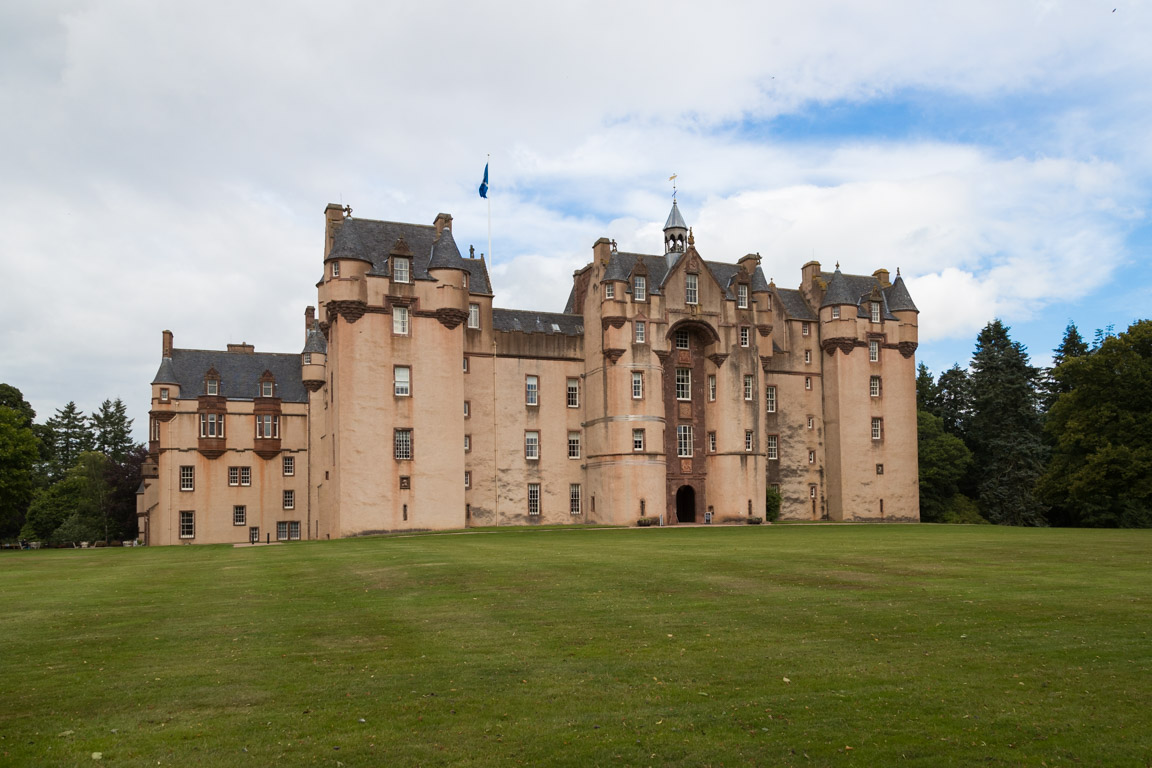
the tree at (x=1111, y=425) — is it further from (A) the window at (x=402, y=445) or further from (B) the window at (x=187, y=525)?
(B) the window at (x=187, y=525)

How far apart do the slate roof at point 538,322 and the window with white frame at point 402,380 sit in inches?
382

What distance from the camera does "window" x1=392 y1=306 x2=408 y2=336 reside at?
5791cm

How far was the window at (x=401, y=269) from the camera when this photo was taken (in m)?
58.2

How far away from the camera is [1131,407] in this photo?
2484 inches

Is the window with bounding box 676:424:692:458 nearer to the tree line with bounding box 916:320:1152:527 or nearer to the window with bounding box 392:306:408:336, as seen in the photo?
the window with bounding box 392:306:408:336

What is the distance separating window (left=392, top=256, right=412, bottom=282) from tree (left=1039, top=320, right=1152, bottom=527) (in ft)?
156

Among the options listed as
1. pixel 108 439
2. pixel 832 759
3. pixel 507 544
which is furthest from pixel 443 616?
pixel 108 439

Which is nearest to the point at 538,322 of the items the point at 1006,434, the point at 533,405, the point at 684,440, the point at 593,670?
the point at 533,405

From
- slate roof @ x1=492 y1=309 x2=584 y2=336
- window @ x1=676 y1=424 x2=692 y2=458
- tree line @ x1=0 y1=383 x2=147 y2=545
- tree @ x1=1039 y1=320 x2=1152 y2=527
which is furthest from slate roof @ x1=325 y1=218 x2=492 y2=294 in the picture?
tree @ x1=1039 y1=320 x2=1152 y2=527

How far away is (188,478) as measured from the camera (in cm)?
6606

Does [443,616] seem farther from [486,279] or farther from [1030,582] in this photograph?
[486,279]

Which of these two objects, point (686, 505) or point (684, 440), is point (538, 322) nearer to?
point (684, 440)

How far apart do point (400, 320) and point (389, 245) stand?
566cm

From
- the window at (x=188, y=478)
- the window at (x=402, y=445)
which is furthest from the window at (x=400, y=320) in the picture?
the window at (x=188, y=478)
